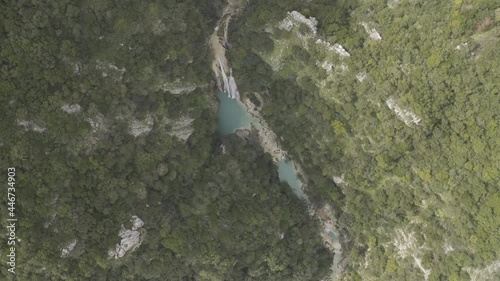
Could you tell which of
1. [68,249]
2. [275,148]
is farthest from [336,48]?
[68,249]

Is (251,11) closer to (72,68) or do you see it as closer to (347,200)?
(72,68)

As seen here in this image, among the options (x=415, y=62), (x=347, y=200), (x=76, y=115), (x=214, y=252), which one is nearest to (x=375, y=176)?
(x=347, y=200)

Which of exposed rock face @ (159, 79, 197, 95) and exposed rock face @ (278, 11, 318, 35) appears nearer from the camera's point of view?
exposed rock face @ (278, 11, 318, 35)

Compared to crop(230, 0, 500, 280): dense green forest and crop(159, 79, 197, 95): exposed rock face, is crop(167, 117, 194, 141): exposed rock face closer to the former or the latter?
crop(159, 79, 197, 95): exposed rock face

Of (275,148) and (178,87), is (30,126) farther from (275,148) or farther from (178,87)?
(275,148)

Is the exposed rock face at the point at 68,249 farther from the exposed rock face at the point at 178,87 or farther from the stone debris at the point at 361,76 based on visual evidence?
the stone debris at the point at 361,76

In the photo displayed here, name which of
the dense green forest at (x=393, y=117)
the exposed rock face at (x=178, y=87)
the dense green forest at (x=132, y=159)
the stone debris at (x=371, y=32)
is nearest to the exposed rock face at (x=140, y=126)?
the dense green forest at (x=132, y=159)

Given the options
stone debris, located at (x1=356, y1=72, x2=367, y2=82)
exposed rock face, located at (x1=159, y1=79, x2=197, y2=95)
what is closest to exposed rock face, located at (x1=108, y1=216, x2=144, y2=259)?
exposed rock face, located at (x1=159, y1=79, x2=197, y2=95)
